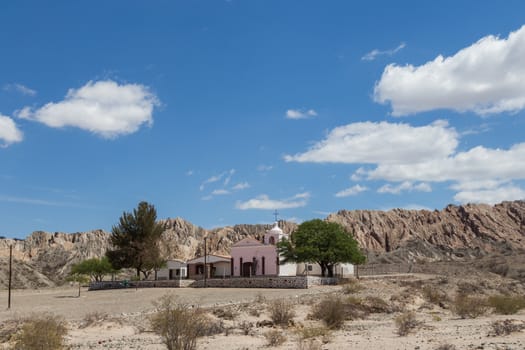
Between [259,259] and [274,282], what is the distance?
49.7 feet

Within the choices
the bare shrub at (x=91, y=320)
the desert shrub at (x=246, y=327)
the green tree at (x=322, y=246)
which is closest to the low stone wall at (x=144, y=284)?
the green tree at (x=322, y=246)

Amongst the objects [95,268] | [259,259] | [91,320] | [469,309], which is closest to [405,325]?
[469,309]

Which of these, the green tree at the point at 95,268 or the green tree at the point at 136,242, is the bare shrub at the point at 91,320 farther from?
the green tree at the point at 95,268

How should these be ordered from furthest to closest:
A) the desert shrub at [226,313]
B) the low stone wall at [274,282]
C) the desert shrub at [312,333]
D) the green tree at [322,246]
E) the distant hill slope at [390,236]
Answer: the distant hill slope at [390,236], the green tree at [322,246], the low stone wall at [274,282], the desert shrub at [226,313], the desert shrub at [312,333]

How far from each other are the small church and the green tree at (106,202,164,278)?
29.2ft

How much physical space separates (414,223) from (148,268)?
10648 cm

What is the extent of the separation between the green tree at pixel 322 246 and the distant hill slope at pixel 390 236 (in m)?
64.9

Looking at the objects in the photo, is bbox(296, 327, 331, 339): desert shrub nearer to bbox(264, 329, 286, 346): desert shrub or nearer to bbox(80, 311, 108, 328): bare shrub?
bbox(264, 329, 286, 346): desert shrub

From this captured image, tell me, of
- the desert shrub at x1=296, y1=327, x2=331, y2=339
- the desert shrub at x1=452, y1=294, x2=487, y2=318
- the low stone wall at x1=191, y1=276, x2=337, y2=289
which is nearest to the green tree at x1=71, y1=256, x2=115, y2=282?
the low stone wall at x1=191, y1=276, x2=337, y2=289

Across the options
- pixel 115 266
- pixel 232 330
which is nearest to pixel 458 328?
pixel 232 330

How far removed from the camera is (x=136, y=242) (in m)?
63.4

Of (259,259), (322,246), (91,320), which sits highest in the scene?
(322,246)

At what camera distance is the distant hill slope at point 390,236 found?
12900 centimetres

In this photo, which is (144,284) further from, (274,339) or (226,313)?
(274,339)
